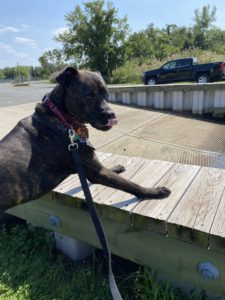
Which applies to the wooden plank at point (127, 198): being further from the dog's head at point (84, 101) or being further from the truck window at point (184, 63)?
the truck window at point (184, 63)

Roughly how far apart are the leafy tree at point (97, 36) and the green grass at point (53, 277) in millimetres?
26093

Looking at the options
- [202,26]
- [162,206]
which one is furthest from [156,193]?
[202,26]

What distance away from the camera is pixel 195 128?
653 cm

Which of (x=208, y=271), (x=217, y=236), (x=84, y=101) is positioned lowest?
(x=208, y=271)

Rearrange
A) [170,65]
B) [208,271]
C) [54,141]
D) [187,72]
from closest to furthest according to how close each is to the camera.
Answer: [208,271]
[54,141]
[187,72]
[170,65]

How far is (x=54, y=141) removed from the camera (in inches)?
72.4

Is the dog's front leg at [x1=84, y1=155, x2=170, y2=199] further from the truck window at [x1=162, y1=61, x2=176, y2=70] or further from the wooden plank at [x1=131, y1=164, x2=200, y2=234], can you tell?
the truck window at [x1=162, y1=61, x2=176, y2=70]

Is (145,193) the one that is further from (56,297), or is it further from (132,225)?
(56,297)

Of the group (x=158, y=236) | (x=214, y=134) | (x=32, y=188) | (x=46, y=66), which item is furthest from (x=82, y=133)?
(x=46, y=66)

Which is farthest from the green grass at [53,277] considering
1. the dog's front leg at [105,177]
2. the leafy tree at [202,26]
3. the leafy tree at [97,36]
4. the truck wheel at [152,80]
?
the leafy tree at [202,26]

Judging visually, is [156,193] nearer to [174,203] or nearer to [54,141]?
[174,203]

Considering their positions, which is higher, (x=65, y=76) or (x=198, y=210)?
(x=65, y=76)

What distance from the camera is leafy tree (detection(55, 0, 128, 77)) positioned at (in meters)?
27.6

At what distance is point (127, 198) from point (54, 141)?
0.70m
